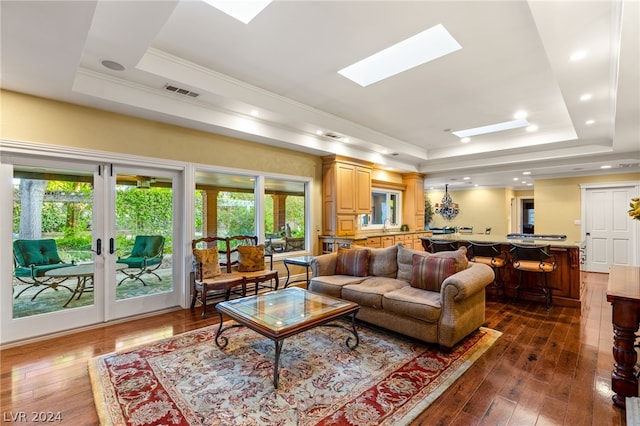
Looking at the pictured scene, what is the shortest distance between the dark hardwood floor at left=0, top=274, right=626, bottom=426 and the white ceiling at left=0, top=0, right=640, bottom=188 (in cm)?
256

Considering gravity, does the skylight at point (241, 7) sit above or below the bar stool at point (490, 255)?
above

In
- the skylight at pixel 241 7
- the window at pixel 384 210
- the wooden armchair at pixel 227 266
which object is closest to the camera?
the skylight at pixel 241 7

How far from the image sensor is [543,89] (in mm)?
3789

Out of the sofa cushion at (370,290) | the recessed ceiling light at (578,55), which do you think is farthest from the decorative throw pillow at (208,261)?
the recessed ceiling light at (578,55)

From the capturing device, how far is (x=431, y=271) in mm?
3363

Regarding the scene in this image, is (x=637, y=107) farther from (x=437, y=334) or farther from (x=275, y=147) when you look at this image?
(x=275, y=147)

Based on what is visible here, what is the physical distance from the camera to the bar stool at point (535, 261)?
13.8ft

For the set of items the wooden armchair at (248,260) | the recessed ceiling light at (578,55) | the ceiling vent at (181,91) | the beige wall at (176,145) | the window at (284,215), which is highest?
the ceiling vent at (181,91)

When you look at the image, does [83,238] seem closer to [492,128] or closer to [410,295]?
[410,295]

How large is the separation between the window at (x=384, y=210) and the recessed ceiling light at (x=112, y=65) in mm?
5540

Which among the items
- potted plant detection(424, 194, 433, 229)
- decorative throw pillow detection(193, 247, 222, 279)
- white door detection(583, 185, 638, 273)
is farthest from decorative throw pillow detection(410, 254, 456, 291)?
potted plant detection(424, 194, 433, 229)

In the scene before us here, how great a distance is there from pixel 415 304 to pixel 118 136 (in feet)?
12.9

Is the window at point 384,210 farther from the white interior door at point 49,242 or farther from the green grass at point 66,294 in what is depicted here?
the white interior door at point 49,242

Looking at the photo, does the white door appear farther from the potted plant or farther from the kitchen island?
the potted plant
